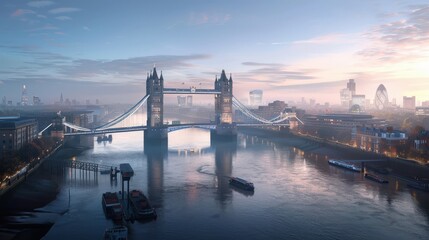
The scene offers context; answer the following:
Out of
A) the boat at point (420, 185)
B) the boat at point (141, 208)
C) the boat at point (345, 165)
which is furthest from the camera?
the boat at point (345, 165)

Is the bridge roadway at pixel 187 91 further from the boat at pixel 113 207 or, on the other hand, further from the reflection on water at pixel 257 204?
the boat at pixel 113 207

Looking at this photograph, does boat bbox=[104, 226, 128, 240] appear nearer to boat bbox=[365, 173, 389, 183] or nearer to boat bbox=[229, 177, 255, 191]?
boat bbox=[229, 177, 255, 191]

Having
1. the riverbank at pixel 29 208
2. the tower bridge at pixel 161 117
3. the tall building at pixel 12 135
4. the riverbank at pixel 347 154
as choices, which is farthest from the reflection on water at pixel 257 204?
the tower bridge at pixel 161 117

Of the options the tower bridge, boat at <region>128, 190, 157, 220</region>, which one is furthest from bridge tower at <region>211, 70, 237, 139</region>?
boat at <region>128, 190, 157, 220</region>

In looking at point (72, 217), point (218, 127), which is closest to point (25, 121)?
point (72, 217)

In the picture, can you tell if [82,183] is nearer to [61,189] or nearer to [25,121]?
[61,189]

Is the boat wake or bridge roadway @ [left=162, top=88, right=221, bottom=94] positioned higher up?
bridge roadway @ [left=162, top=88, right=221, bottom=94]
